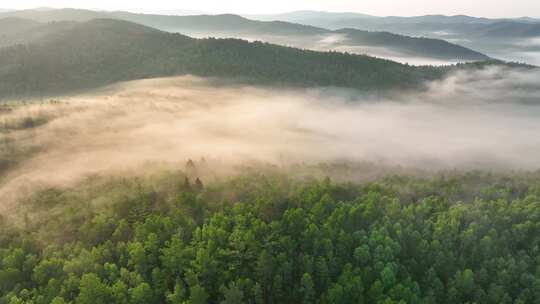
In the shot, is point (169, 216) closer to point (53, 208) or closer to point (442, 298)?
point (53, 208)

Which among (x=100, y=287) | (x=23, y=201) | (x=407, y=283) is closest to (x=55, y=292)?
(x=100, y=287)

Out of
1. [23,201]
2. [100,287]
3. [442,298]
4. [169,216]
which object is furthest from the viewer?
[23,201]

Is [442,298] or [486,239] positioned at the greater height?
[486,239]

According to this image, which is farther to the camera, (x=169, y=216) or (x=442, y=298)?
(x=169, y=216)

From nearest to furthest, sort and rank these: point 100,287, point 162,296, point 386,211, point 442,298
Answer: point 100,287 → point 162,296 → point 442,298 → point 386,211

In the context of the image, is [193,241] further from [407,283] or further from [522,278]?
[522,278]

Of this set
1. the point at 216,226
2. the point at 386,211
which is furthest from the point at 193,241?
the point at 386,211
